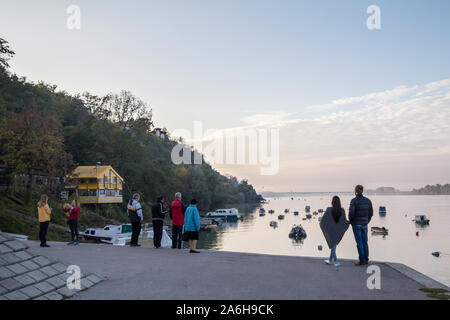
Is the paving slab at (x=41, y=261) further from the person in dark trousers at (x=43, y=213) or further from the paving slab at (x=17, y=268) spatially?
the person in dark trousers at (x=43, y=213)

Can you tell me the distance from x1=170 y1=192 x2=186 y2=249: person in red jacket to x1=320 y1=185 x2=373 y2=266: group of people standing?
5.73m

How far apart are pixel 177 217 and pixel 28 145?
3444cm

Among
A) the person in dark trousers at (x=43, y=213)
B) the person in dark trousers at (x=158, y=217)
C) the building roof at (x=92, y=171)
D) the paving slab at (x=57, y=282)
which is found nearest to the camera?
the paving slab at (x=57, y=282)

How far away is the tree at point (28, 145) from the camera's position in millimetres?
44000

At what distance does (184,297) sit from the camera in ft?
26.7

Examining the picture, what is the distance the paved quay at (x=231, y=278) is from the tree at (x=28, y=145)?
3324 centimetres

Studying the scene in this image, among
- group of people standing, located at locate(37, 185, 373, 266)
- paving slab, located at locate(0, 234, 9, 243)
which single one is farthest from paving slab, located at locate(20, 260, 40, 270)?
group of people standing, located at locate(37, 185, 373, 266)

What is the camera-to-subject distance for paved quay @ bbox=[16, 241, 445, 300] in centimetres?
840

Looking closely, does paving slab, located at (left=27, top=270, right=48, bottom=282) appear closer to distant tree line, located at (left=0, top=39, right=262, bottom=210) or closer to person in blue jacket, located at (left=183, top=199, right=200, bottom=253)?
person in blue jacket, located at (left=183, top=199, right=200, bottom=253)

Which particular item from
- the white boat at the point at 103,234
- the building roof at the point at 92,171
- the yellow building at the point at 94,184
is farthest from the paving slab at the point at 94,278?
the building roof at the point at 92,171

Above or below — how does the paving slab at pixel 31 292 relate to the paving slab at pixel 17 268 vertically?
below

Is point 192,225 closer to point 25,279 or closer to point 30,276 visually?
point 30,276

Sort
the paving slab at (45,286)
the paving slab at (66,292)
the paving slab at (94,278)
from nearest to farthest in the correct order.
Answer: the paving slab at (45,286) < the paving slab at (66,292) < the paving slab at (94,278)
